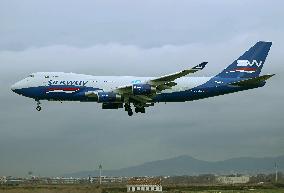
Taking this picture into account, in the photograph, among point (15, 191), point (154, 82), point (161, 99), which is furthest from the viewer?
point (15, 191)

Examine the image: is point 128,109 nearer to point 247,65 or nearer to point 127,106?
point 127,106

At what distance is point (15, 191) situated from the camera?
11056 cm

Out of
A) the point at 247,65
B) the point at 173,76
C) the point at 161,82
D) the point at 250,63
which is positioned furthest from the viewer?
the point at 250,63

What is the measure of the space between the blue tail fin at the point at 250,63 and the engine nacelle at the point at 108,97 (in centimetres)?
2134

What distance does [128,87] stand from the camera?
8462 centimetres

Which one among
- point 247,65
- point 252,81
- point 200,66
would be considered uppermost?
point 247,65

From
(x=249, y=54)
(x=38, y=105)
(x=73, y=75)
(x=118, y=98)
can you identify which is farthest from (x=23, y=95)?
(x=249, y=54)

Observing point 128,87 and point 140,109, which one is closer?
point 128,87

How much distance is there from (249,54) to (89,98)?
31226 millimetres

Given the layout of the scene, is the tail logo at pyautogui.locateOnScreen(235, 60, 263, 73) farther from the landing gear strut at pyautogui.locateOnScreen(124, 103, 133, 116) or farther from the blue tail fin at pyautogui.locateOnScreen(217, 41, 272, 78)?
the landing gear strut at pyautogui.locateOnScreen(124, 103, 133, 116)

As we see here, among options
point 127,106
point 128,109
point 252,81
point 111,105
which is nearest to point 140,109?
point 128,109

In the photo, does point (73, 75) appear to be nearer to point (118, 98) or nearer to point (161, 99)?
point (118, 98)

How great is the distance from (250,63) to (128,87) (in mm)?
25691

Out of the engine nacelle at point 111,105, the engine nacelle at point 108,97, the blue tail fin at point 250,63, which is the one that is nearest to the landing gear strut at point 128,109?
the engine nacelle at point 111,105
